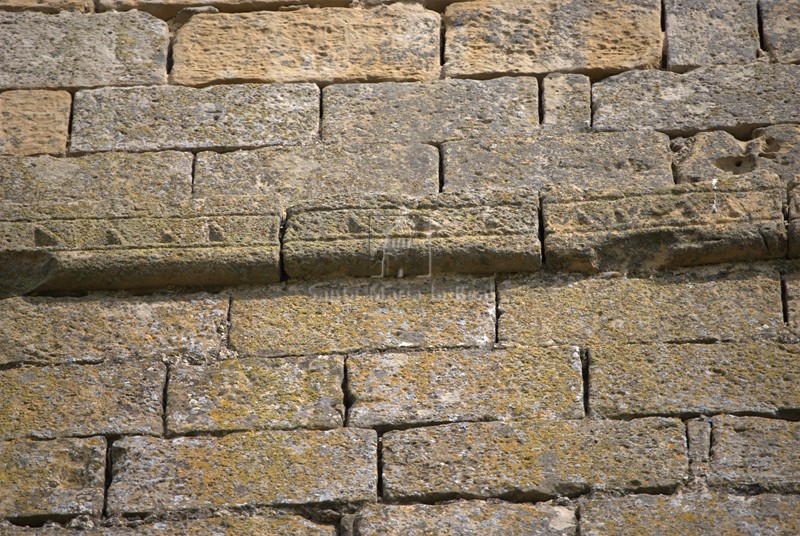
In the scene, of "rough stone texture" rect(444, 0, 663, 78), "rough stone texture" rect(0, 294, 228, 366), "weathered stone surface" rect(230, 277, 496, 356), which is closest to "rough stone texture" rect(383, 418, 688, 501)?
"weathered stone surface" rect(230, 277, 496, 356)

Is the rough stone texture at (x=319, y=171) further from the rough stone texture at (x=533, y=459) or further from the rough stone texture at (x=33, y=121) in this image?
the rough stone texture at (x=533, y=459)

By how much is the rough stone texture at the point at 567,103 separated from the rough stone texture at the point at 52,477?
234cm

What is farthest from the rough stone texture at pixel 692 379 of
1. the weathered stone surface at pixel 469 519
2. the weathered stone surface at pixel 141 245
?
the weathered stone surface at pixel 141 245

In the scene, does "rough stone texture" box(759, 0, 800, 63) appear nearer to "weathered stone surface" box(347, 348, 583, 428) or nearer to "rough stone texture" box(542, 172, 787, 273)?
"rough stone texture" box(542, 172, 787, 273)

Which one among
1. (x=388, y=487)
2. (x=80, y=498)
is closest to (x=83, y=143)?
(x=80, y=498)

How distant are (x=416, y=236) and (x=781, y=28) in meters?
2.04

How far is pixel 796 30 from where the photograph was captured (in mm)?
6508

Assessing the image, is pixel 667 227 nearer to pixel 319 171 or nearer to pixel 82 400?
pixel 319 171

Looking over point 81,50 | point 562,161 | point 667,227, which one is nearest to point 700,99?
point 562,161

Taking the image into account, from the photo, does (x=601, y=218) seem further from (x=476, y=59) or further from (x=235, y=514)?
(x=235, y=514)

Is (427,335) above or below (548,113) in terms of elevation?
below

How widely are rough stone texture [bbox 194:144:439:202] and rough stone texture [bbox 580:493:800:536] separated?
1.63 meters

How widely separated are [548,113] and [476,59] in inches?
17.7

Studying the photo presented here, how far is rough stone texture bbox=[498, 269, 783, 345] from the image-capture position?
5523mm
